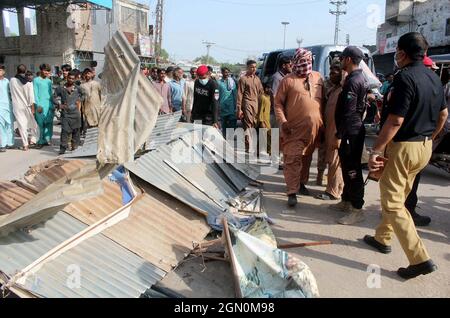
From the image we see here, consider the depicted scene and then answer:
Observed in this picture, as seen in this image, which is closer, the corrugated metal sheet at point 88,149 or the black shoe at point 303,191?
the corrugated metal sheet at point 88,149

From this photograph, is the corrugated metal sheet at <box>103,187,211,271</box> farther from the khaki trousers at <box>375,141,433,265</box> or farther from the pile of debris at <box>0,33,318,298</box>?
the khaki trousers at <box>375,141,433,265</box>

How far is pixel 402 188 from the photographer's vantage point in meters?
3.10

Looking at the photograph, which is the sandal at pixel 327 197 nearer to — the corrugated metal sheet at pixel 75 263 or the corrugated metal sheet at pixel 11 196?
the corrugated metal sheet at pixel 75 263

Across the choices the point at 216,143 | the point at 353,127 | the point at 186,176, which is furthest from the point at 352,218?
the point at 216,143

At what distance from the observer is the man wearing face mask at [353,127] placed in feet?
13.5

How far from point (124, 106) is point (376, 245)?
2.60m

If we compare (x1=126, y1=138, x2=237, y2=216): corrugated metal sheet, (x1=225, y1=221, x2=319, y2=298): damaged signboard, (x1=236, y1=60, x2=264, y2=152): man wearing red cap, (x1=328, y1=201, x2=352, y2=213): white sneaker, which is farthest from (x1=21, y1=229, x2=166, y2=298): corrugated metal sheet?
(x1=236, y1=60, x2=264, y2=152): man wearing red cap

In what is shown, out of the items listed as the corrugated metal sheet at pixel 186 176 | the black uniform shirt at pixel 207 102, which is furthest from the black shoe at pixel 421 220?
the black uniform shirt at pixel 207 102

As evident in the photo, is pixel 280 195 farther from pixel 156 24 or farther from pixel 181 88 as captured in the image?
pixel 156 24

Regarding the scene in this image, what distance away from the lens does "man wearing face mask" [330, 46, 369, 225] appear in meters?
4.12

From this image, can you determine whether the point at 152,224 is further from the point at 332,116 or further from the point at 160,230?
the point at 332,116

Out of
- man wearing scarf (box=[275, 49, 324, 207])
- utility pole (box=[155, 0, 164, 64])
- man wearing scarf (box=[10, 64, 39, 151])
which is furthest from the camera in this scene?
utility pole (box=[155, 0, 164, 64])

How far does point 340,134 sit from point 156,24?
124 feet

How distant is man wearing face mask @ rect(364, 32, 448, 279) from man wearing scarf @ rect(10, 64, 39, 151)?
7.46 meters
